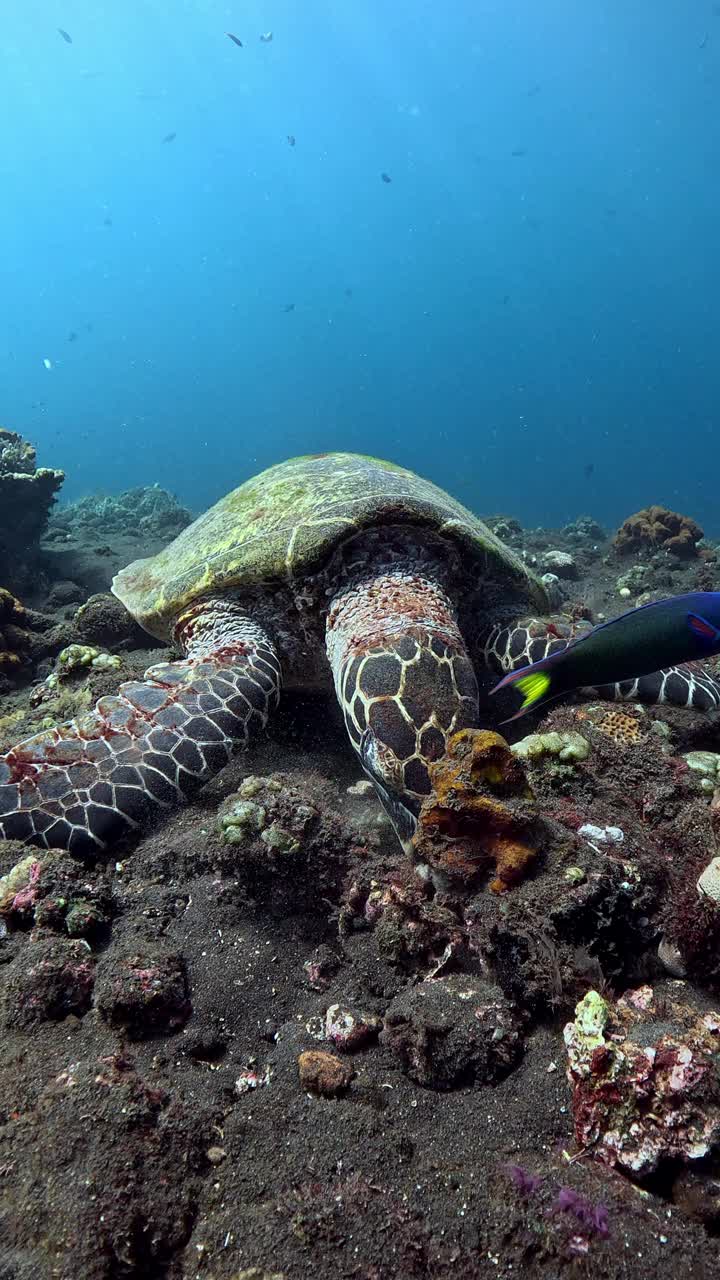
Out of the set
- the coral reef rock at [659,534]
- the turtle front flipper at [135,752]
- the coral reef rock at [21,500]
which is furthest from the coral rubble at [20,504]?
the coral reef rock at [659,534]

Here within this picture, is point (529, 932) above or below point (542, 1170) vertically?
above

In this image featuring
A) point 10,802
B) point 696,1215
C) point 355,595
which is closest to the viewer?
point 696,1215

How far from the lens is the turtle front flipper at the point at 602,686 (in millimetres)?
4305

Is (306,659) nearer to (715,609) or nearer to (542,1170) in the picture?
(715,609)

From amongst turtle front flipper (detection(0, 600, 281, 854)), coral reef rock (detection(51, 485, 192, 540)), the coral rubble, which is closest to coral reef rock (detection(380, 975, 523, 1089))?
turtle front flipper (detection(0, 600, 281, 854))

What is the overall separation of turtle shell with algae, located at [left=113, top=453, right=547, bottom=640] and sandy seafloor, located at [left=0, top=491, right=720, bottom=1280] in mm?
2115

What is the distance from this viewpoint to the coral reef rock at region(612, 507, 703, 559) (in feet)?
39.8

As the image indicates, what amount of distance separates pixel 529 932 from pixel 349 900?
3.07ft

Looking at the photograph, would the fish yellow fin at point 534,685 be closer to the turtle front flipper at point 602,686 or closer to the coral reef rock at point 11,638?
the turtle front flipper at point 602,686

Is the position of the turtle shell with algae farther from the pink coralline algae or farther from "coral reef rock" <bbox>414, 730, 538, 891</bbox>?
the pink coralline algae

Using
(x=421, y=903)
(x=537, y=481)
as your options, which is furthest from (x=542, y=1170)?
(x=537, y=481)

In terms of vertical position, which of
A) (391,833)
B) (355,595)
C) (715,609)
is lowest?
(391,833)

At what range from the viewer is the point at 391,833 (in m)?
3.40

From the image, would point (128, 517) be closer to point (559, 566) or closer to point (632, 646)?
point (559, 566)
